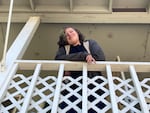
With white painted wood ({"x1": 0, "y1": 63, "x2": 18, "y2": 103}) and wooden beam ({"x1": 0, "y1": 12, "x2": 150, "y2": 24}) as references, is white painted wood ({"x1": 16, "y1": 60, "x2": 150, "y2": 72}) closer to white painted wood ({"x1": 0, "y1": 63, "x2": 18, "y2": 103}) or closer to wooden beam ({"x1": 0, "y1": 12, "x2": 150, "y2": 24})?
white painted wood ({"x1": 0, "y1": 63, "x2": 18, "y2": 103})

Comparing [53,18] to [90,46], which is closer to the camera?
[90,46]

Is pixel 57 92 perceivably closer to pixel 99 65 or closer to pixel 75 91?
pixel 75 91

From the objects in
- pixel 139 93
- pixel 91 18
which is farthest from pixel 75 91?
pixel 91 18

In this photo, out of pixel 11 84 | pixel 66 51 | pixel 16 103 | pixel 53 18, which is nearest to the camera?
pixel 16 103

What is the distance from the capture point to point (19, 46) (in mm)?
2486

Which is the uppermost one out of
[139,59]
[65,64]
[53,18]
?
[53,18]

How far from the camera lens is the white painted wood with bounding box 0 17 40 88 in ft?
6.85

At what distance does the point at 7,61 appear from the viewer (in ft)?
7.18

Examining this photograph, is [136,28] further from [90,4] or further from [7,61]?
[7,61]

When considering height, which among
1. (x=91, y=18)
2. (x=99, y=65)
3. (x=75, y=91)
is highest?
(x=91, y=18)

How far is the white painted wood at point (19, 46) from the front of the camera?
2.09 m

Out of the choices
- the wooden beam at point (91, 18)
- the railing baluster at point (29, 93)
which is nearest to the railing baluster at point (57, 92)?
the railing baluster at point (29, 93)

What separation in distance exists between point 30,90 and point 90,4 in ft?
5.68

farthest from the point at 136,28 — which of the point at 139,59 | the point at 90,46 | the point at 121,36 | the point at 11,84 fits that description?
the point at 11,84
